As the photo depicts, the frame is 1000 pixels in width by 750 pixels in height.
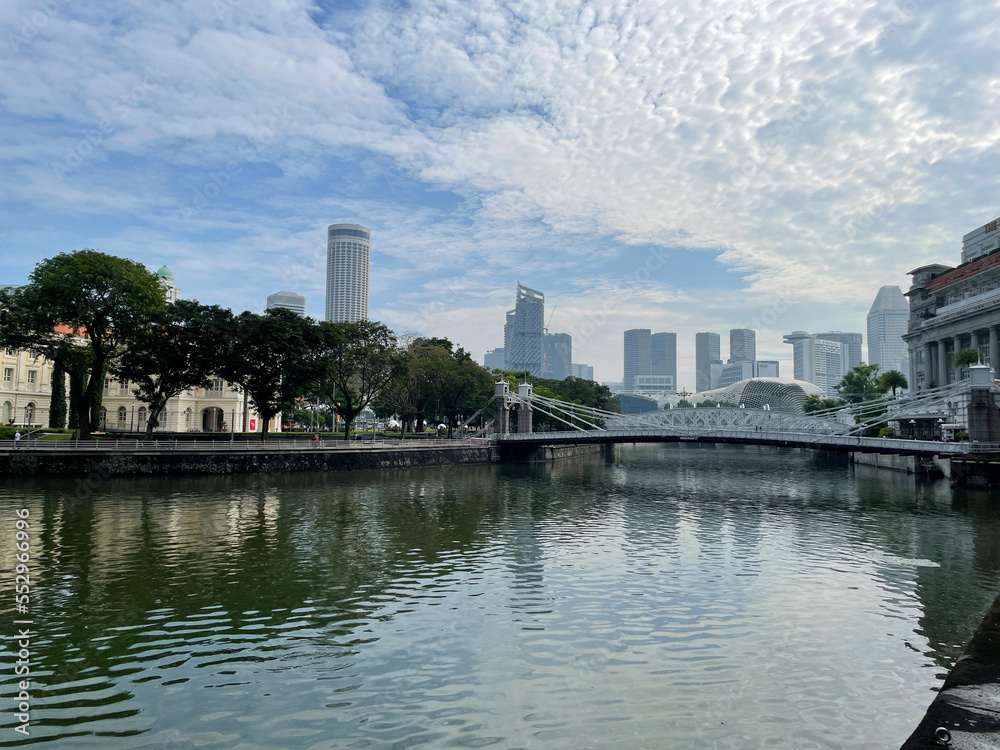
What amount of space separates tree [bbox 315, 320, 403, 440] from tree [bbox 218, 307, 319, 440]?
5.01ft

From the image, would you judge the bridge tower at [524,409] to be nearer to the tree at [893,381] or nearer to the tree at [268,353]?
the tree at [268,353]

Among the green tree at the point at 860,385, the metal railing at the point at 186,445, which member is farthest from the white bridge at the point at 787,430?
the green tree at the point at 860,385

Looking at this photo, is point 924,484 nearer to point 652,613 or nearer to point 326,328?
point 652,613

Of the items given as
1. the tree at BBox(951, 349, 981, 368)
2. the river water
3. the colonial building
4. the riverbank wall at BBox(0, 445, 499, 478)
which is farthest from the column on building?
the riverbank wall at BBox(0, 445, 499, 478)

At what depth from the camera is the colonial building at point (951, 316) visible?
76.4m

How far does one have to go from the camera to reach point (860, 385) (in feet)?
362

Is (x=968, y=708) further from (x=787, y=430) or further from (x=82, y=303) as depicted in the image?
(x=787, y=430)

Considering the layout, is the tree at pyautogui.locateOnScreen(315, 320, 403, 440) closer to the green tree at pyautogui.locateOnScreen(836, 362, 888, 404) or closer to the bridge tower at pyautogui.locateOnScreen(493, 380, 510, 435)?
the bridge tower at pyautogui.locateOnScreen(493, 380, 510, 435)

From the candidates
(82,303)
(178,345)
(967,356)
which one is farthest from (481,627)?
(967,356)

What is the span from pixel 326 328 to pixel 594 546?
4014 cm

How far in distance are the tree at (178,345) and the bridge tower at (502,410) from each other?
35.8 m

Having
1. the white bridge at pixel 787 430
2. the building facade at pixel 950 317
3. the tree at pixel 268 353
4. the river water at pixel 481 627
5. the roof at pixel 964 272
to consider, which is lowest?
the river water at pixel 481 627

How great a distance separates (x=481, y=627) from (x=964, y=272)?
9377cm

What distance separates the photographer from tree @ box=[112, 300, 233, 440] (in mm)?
54787
